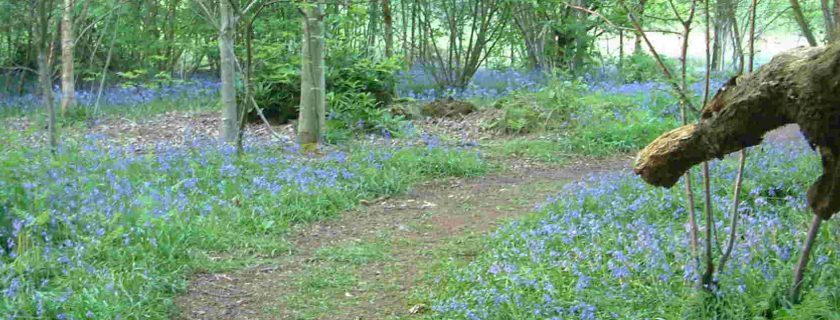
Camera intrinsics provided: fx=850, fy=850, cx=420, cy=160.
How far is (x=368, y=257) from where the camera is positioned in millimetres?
6020

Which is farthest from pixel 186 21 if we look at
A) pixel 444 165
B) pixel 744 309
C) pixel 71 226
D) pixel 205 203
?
pixel 744 309

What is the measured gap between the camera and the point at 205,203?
6.74 meters

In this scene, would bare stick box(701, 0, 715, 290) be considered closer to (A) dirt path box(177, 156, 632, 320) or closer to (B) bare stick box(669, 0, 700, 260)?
(B) bare stick box(669, 0, 700, 260)

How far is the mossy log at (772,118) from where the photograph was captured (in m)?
3.28

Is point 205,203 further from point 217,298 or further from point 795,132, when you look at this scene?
point 795,132

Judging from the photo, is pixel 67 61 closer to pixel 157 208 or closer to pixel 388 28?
pixel 388 28

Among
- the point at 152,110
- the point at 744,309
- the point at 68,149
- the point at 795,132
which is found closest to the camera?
the point at 744,309

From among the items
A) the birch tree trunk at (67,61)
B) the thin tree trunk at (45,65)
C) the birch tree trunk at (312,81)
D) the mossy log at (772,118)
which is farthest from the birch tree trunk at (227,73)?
the mossy log at (772,118)

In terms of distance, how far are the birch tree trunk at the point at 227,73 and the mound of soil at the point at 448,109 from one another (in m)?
3.50

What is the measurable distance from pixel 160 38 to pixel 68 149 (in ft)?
27.8

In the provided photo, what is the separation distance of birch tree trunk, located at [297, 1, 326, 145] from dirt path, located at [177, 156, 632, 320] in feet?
6.79

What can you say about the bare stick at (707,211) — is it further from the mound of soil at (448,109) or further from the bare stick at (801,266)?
the mound of soil at (448,109)

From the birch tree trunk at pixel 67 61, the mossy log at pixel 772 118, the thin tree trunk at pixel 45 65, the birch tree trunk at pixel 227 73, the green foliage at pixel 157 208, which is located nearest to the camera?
the mossy log at pixel 772 118

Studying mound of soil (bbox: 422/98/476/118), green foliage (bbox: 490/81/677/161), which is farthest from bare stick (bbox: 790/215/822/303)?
mound of soil (bbox: 422/98/476/118)
